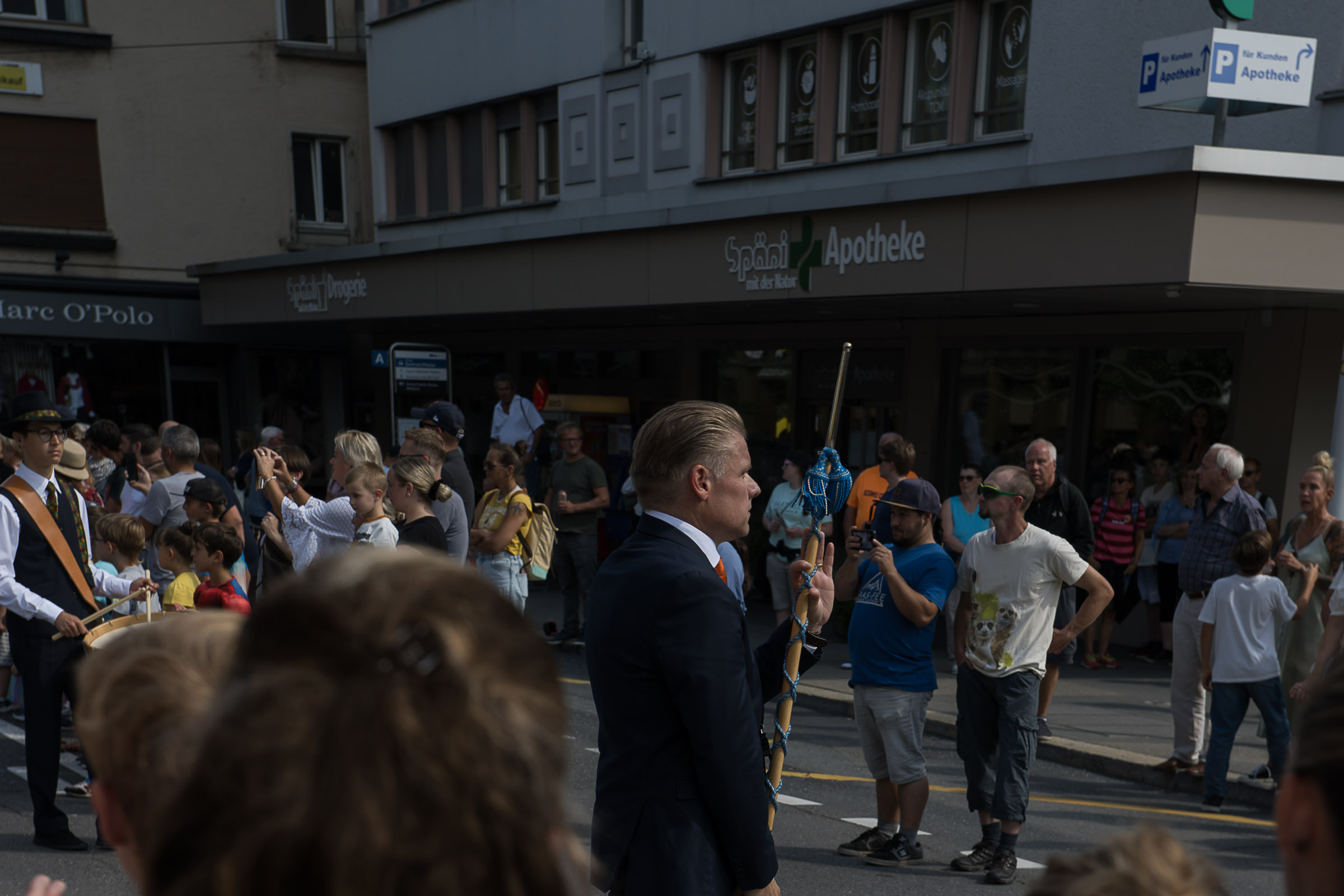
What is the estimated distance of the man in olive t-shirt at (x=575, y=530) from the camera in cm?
1038

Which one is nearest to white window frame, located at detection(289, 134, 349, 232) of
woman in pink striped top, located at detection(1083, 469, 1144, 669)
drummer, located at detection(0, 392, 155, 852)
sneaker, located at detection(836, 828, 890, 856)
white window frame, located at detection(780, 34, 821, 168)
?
white window frame, located at detection(780, 34, 821, 168)

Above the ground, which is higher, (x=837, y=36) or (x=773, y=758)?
(x=837, y=36)

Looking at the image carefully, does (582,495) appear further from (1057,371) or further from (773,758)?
(773,758)

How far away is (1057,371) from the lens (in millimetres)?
10945

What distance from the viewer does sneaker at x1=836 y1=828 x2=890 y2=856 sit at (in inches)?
212

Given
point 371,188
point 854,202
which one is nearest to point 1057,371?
point 854,202

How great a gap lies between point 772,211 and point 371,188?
13239 millimetres

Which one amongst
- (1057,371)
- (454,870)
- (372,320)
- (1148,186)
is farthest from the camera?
(372,320)

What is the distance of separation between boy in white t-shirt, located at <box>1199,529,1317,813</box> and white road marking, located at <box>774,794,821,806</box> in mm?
2281

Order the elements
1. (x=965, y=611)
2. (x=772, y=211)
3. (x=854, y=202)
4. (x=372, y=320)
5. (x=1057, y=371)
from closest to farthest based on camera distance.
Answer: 1. (x=965, y=611)
2. (x=854, y=202)
3. (x=772, y=211)
4. (x=1057, y=371)
5. (x=372, y=320)

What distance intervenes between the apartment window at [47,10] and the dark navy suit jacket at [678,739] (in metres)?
20.0

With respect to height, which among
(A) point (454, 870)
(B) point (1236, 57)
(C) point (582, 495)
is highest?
(B) point (1236, 57)

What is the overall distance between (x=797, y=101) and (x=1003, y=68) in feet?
8.71

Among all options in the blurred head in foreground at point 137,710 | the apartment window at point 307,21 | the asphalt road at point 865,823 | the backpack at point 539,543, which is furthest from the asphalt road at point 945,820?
the apartment window at point 307,21
